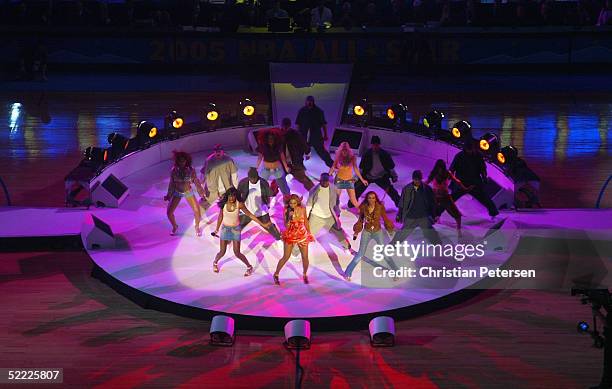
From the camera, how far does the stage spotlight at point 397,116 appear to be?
19312 mm

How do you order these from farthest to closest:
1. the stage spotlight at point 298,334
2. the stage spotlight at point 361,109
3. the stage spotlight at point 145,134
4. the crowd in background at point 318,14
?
the crowd in background at point 318,14 < the stage spotlight at point 361,109 < the stage spotlight at point 145,134 < the stage spotlight at point 298,334

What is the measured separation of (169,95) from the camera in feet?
79.4

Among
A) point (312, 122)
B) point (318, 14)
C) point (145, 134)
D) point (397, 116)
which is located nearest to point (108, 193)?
point (145, 134)

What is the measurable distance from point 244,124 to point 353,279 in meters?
7.87

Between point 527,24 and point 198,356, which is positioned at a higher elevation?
point 527,24

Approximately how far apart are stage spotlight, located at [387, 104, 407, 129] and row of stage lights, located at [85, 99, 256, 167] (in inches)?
119

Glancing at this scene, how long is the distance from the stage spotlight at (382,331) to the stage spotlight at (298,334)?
0.81m

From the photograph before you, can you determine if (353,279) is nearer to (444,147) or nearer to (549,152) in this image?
(444,147)

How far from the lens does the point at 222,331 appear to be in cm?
1082

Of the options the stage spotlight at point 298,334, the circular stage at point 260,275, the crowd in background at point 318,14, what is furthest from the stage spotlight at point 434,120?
the stage spotlight at point 298,334

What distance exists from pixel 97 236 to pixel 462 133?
753cm

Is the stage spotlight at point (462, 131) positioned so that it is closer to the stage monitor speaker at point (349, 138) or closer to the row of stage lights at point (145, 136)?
the stage monitor speaker at point (349, 138)

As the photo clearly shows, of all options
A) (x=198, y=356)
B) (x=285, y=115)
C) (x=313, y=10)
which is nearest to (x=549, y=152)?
(x=285, y=115)

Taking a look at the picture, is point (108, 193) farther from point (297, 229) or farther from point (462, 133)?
point (462, 133)
